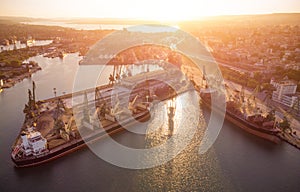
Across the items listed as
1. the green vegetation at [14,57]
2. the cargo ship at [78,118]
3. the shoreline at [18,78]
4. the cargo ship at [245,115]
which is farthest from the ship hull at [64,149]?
the green vegetation at [14,57]

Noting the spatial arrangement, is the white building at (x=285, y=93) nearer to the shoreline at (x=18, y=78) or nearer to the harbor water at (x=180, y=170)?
the harbor water at (x=180, y=170)

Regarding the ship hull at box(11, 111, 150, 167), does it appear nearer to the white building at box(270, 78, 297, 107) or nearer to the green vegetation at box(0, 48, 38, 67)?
the white building at box(270, 78, 297, 107)

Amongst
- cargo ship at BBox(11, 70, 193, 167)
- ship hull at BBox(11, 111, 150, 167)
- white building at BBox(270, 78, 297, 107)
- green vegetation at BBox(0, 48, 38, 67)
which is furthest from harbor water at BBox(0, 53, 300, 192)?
green vegetation at BBox(0, 48, 38, 67)

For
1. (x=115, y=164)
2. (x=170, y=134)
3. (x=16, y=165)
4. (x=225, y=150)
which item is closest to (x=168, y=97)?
(x=170, y=134)

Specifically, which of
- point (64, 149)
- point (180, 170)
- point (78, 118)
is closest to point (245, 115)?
point (180, 170)

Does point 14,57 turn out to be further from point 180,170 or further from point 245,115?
point 180,170

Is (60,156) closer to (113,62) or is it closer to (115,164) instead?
(115,164)
